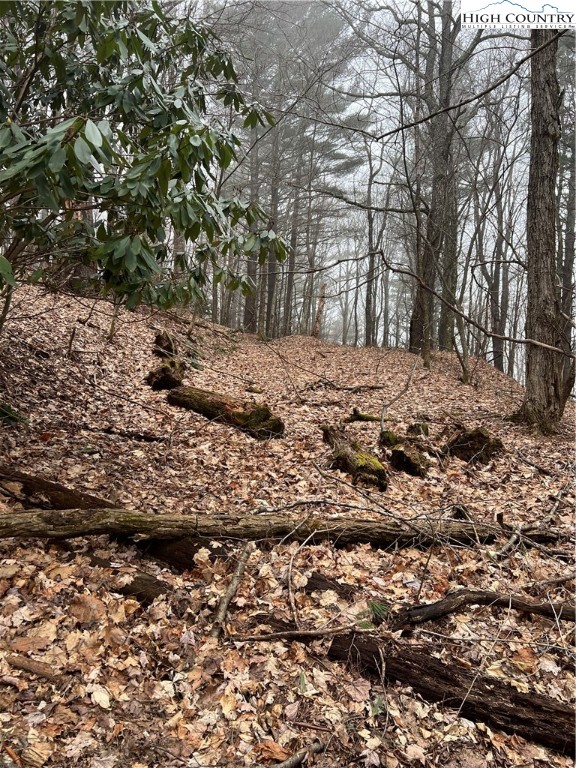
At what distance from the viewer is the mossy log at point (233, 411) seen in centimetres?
635

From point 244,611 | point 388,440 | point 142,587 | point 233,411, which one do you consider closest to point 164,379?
point 233,411

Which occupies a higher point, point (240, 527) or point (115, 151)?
point (115, 151)

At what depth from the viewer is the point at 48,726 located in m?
2.08

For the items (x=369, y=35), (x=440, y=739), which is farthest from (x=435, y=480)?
(x=369, y=35)

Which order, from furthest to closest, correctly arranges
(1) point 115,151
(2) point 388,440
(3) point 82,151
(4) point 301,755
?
(2) point 388,440 → (1) point 115,151 → (4) point 301,755 → (3) point 82,151

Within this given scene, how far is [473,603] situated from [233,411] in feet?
14.2

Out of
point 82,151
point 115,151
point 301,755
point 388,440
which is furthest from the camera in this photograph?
point 388,440

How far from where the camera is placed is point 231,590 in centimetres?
301

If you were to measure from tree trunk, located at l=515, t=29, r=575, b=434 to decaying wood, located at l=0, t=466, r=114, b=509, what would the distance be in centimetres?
630

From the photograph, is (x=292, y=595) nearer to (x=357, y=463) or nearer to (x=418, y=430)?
(x=357, y=463)

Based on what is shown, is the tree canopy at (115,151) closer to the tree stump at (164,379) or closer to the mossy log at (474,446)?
the tree stump at (164,379)

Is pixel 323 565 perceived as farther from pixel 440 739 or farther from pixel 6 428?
pixel 6 428

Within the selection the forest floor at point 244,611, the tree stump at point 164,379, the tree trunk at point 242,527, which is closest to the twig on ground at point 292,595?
the forest floor at point 244,611

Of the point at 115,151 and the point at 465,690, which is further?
the point at 115,151
